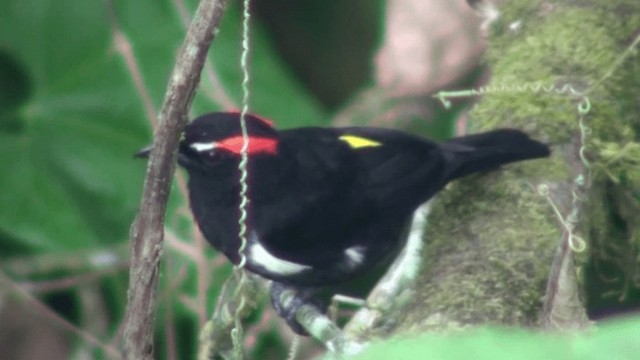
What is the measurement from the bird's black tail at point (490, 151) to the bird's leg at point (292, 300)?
1.18ft

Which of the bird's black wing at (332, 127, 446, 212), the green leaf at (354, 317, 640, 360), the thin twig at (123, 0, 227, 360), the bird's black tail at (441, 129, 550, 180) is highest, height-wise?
the green leaf at (354, 317, 640, 360)

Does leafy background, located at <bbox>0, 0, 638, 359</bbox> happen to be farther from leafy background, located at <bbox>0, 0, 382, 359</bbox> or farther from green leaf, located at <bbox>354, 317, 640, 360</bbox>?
green leaf, located at <bbox>354, 317, 640, 360</bbox>

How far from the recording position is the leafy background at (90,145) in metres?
2.75

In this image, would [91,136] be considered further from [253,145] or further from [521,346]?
[521,346]

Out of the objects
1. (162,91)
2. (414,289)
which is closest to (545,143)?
(414,289)

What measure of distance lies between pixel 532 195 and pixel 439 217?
0.16 metres

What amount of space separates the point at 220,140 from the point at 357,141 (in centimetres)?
40

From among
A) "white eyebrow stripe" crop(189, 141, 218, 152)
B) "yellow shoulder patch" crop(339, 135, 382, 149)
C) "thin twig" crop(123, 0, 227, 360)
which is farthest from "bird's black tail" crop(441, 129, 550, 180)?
"thin twig" crop(123, 0, 227, 360)

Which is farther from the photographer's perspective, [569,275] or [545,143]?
[545,143]

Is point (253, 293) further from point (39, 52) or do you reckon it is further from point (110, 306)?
point (39, 52)

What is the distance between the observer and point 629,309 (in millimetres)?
2250

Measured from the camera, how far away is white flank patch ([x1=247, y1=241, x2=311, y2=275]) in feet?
6.22

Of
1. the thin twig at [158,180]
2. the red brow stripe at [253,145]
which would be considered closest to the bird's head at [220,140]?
the red brow stripe at [253,145]

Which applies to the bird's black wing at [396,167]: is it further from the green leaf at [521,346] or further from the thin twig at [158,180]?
the green leaf at [521,346]
